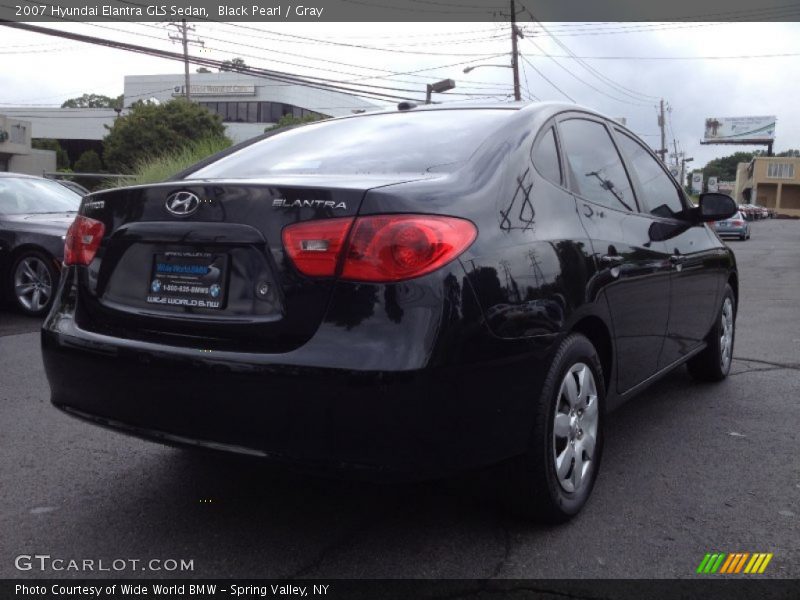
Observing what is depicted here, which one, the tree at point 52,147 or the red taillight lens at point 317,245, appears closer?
the red taillight lens at point 317,245

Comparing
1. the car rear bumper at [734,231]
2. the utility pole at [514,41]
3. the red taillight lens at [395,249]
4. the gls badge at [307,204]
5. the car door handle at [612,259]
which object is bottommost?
the car rear bumper at [734,231]

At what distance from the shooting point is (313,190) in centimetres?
262

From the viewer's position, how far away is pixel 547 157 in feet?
10.8

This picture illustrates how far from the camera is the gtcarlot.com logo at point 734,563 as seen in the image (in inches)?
108

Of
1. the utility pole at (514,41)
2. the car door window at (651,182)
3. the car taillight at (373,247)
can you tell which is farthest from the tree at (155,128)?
the car taillight at (373,247)

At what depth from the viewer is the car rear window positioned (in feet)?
10.1

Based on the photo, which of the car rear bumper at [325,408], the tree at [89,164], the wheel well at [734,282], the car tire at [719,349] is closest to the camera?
the car rear bumper at [325,408]

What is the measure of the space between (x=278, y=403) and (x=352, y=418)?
24 centimetres

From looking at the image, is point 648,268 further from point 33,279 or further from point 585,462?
point 33,279

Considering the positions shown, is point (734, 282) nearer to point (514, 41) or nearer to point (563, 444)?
point (563, 444)

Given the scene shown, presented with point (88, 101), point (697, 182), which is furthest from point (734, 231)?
point (88, 101)

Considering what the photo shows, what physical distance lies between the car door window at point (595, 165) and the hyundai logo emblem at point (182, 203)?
5.12 ft

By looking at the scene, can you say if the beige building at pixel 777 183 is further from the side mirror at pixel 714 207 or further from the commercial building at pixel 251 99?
the side mirror at pixel 714 207

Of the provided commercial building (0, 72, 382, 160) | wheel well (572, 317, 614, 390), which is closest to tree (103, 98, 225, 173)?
commercial building (0, 72, 382, 160)
